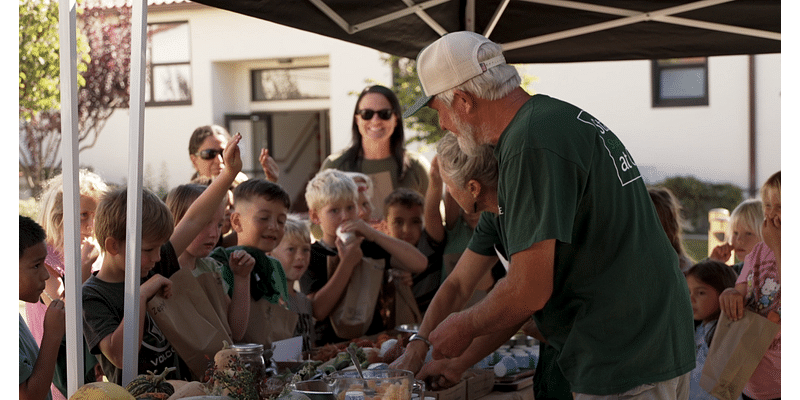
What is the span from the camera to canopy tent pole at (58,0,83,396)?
1.98 metres

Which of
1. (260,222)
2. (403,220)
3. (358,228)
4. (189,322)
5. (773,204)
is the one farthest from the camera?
(403,220)

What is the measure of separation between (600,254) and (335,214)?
205 centimetres

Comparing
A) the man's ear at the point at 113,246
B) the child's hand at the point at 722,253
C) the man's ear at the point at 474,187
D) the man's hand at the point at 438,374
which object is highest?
the man's ear at the point at 474,187

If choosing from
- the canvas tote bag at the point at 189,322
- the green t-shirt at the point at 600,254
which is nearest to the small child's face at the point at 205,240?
the canvas tote bag at the point at 189,322

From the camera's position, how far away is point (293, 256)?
3684 mm

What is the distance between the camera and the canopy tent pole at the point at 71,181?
1.98m

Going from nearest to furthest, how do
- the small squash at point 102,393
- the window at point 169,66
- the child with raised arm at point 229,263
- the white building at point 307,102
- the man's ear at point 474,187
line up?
the small squash at point 102,393 → the man's ear at point 474,187 → the child with raised arm at point 229,263 → the white building at point 307,102 → the window at point 169,66

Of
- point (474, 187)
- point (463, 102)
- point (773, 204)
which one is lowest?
point (773, 204)

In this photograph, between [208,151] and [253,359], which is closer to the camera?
[253,359]

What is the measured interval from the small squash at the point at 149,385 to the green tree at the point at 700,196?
11854 millimetres

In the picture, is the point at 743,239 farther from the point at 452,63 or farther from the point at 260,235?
the point at 452,63

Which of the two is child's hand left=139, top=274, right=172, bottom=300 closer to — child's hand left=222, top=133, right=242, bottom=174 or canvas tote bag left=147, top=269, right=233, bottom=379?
canvas tote bag left=147, top=269, right=233, bottom=379

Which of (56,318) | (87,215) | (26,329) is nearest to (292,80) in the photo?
(87,215)

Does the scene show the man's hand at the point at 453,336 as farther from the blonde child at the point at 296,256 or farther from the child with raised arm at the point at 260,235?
the blonde child at the point at 296,256
